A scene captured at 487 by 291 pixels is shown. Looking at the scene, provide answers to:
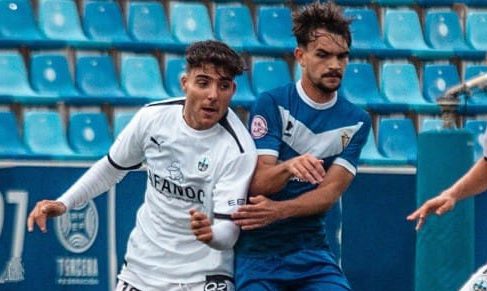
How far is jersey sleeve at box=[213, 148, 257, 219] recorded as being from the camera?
488 centimetres

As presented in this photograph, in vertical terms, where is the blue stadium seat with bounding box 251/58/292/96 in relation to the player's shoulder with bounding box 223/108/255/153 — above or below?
above

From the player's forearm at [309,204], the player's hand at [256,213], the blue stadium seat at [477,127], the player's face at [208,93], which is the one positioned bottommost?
→ the player's hand at [256,213]

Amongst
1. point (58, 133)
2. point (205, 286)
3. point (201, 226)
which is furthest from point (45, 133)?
point (201, 226)

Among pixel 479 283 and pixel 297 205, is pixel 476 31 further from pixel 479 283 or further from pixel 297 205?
pixel 479 283

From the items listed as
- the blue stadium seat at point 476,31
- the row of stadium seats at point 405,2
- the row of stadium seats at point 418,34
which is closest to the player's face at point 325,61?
the row of stadium seats at point 418,34

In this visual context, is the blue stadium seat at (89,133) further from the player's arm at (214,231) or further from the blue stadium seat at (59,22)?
the player's arm at (214,231)

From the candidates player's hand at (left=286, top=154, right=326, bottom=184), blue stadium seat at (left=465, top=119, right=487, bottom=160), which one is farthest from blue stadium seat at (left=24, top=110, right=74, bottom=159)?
player's hand at (left=286, top=154, right=326, bottom=184)

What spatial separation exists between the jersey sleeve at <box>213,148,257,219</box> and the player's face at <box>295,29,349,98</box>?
372 mm

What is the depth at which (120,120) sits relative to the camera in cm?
874

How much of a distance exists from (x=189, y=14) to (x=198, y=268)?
5003 mm

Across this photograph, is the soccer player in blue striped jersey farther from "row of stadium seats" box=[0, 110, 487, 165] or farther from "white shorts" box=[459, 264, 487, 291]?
"row of stadium seats" box=[0, 110, 487, 165]

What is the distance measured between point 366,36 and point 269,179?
17.4ft

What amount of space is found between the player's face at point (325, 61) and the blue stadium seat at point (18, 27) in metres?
4.36

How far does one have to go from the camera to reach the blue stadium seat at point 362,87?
959 centimetres
